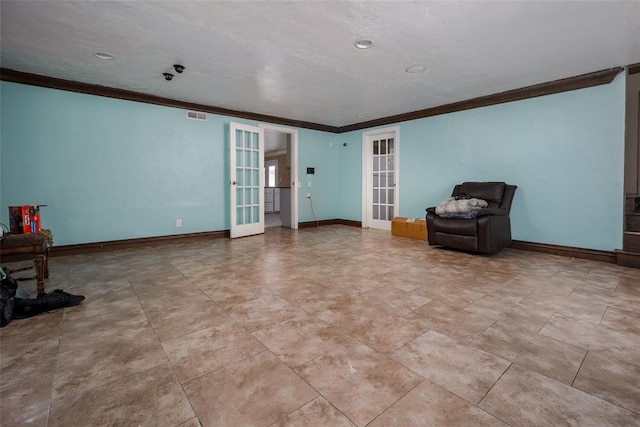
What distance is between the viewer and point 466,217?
3.97m

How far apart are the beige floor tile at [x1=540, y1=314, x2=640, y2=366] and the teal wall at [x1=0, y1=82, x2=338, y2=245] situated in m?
4.93

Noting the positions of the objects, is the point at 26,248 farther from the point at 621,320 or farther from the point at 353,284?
the point at 621,320

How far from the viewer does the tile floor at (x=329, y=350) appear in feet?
3.99

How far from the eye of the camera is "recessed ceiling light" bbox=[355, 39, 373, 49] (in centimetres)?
285

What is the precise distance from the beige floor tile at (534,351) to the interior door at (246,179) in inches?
176

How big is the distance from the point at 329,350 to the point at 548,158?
4.20 m

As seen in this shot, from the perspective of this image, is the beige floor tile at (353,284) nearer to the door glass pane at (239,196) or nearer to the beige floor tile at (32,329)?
the beige floor tile at (32,329)

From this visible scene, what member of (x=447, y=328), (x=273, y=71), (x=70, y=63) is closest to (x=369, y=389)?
(x=447, y=328)

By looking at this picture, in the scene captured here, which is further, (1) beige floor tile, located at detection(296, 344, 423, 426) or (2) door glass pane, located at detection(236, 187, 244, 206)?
(2) door glass pane, located at detection(236, 187, 244, 206)

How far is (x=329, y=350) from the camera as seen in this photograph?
1667mm

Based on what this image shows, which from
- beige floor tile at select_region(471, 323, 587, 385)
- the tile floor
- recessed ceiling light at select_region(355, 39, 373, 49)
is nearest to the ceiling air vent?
the tile floor

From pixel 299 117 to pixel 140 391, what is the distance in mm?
5520

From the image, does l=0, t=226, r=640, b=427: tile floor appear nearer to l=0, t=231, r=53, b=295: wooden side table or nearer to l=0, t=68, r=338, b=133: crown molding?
l=0, t=231, r=53, b=295: wooden side table

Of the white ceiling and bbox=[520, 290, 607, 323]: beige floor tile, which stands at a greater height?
the white ceiling
